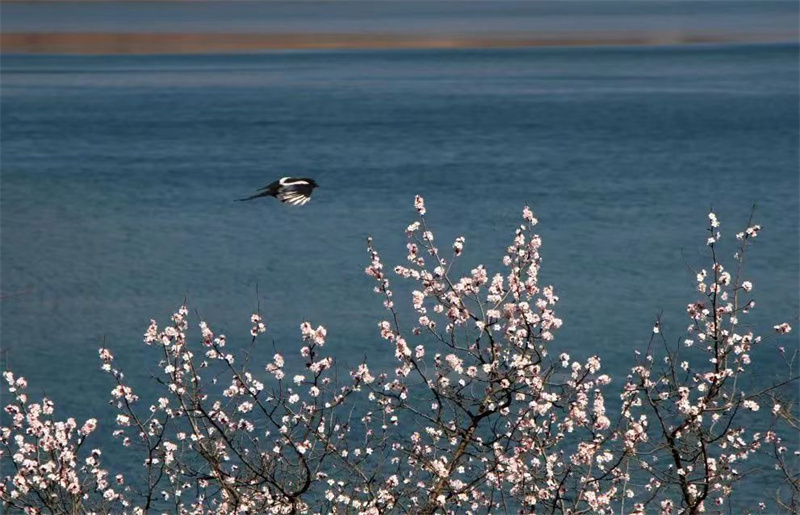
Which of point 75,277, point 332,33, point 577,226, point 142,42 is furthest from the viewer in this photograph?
point 332,33

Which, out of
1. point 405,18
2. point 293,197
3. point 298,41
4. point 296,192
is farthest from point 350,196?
point 405,18

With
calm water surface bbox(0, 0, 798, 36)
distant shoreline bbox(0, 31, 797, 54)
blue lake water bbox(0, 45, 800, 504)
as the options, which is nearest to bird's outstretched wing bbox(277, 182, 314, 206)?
blue lake water bbox(0, 45, 800, 504)

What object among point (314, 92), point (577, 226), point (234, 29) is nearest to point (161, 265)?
point (577, 226)

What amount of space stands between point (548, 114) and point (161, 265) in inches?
1194

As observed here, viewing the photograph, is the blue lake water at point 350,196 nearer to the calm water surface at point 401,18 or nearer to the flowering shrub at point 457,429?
the flowering shrub at point 457,429

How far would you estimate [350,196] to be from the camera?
32406mm

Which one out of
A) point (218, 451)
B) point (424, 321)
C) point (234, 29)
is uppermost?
point (424, 321)

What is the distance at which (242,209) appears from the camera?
3117cm

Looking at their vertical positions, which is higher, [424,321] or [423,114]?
[424,321]

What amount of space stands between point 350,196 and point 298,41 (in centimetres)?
7592

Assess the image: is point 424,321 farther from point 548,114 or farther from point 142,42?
point 142,42

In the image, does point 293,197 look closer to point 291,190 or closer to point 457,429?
point 291,190

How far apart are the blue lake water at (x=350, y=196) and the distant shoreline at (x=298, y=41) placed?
27237mm

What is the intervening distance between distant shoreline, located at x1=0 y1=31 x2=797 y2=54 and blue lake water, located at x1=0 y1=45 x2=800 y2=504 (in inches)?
1072
